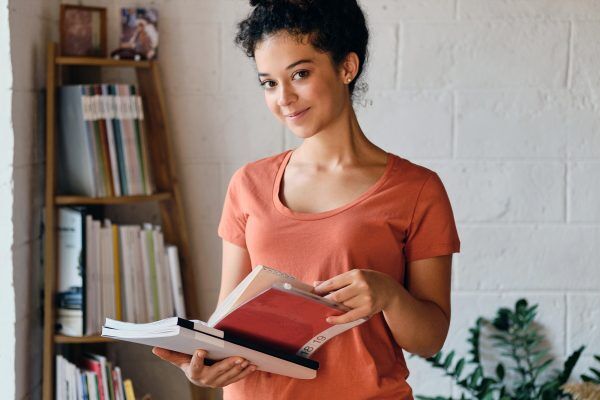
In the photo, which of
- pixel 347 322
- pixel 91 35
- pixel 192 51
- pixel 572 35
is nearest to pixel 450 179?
pixel 572 35

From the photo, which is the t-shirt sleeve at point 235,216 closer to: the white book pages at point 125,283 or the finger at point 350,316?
the finger at point 350,316

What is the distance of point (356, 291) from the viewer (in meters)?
1.27

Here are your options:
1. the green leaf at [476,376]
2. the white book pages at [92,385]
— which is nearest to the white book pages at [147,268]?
the white book pages at [92,385]

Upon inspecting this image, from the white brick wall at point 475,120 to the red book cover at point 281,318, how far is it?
48.2 inches

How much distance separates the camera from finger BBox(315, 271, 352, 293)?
1.26 m

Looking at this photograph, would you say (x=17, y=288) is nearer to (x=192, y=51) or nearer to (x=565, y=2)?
(x=192, y=51)

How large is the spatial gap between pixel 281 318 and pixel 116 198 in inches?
45.6

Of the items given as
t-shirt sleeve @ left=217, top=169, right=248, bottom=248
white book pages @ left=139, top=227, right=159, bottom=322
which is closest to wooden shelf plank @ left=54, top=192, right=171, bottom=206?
white book pages @ left=139, top=227, right=159, bottom=322

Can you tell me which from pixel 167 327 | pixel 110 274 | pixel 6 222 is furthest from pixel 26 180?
pixel 167 327

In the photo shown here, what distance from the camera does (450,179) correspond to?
2.52 metres

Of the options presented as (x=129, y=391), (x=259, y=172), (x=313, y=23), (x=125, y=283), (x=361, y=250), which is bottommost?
(x=129, y=391)

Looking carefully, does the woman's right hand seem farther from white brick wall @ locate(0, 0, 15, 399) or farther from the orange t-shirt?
white brick wall @ locate(0, 0, 15, 399)

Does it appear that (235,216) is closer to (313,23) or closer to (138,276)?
(313,23)

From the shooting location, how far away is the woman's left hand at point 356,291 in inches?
49.8
